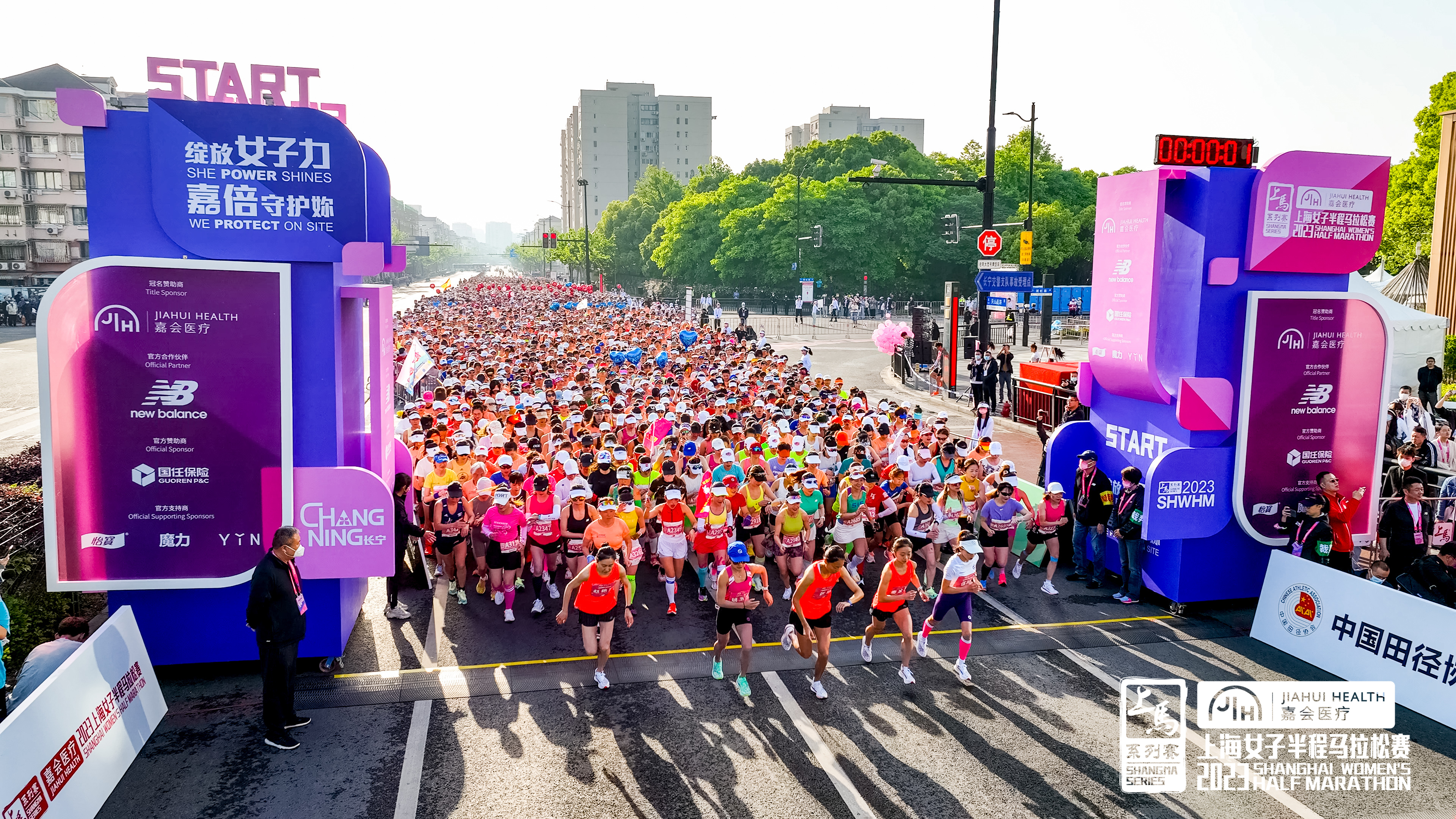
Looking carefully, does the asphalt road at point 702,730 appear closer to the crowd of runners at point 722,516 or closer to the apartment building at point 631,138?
the crowd of runners at point 722,516

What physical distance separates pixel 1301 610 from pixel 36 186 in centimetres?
8487

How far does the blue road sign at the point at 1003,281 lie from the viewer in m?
26.4

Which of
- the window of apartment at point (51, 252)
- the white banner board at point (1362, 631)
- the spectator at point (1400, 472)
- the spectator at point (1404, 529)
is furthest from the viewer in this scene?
the window of apartment at point (51, 252)

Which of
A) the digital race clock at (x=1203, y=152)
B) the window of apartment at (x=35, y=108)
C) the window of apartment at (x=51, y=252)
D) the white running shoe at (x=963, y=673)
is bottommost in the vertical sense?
the white running shoe at (x=963, y=673)

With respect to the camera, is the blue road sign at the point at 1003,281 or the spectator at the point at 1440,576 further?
the blue road sign at the point at 1003,281

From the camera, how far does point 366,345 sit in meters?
11.0

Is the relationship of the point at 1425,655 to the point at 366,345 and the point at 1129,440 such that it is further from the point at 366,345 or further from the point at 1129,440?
the point at 366,345

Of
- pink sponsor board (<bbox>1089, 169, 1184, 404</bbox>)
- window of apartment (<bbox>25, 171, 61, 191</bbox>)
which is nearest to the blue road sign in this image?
pink sponsor board (<bbox>1089, 169, 1184, 404</bbox>)

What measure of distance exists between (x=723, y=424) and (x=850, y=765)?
9.01 meters

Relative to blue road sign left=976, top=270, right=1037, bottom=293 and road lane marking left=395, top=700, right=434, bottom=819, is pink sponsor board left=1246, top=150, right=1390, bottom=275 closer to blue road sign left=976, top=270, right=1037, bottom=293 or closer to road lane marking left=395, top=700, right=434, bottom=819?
road lane marking left=395, top=700, right=434, bottom=819

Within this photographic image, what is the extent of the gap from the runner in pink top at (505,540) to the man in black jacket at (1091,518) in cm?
714

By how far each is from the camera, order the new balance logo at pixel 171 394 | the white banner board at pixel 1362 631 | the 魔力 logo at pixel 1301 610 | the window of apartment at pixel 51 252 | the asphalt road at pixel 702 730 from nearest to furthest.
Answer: the asphalt road at pixel 702 730, the white banner board at pixel 1362 631, the new balance logo at pixel 171 394, the 魔力 logo at pixel 1301 610, the window of apartment at pixel 51 252

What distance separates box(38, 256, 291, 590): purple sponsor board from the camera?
858 cm

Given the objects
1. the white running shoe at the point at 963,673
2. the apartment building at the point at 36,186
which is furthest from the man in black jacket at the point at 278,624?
the apartment building at the point at 36,186
